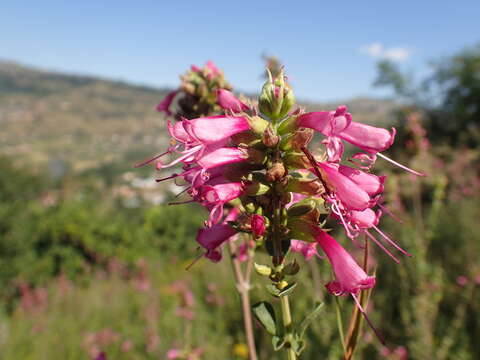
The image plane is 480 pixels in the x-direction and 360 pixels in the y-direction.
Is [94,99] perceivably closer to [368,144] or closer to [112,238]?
[112,238]

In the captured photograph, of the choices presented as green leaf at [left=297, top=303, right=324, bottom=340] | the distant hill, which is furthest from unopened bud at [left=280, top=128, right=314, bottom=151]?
the distant hill

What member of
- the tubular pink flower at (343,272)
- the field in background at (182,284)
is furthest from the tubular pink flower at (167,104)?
the tubular pink flower at (343,272)

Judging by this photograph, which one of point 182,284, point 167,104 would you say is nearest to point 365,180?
point 167,104

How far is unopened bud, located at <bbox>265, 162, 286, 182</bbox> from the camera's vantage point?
114 centimetres

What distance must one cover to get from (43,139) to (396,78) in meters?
125

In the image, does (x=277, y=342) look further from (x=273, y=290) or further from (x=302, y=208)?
(x=302, y=208)

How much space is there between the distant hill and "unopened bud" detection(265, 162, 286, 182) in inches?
3708

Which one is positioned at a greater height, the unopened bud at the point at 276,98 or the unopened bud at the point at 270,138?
the unopened bud at the point at 276,98

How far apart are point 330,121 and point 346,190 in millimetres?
226

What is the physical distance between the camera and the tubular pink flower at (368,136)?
3.66 ft

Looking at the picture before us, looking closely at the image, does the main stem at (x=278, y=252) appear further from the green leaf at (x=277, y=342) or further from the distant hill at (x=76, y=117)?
the distant hill at (x=76, y=117)

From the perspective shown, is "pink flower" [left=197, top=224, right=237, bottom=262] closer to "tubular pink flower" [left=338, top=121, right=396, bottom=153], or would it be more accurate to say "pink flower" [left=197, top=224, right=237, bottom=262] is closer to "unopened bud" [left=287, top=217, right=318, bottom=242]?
"unopened bud" [left=287, top=217, right=318, bottom=242]

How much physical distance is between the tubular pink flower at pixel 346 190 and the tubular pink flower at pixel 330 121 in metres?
0.12

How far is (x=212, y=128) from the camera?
115 cm
